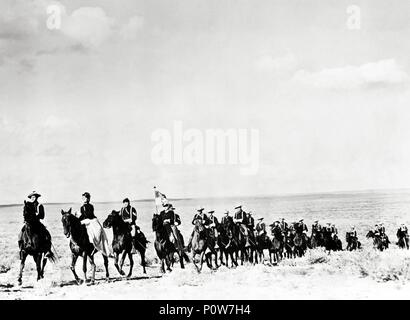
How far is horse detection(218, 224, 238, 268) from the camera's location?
1233cm

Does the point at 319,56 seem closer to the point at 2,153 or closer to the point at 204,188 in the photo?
the point at 204,188

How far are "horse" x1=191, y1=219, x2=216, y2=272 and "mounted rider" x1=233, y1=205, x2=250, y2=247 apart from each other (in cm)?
79

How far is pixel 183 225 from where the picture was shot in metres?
12.4

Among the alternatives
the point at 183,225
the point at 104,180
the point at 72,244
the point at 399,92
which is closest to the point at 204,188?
the point at 183,225

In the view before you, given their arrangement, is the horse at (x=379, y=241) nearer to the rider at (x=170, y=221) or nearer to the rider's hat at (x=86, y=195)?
the rider at (x=170, y=221)

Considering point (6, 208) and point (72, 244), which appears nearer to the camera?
point (72, 244)

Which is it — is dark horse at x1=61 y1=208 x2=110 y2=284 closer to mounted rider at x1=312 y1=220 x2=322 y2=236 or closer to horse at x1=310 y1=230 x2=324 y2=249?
horse at x1=310 y1=230 x2=324 y2=249

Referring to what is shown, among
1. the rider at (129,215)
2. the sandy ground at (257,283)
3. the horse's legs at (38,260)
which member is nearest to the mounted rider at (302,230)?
the sandy ground at (257,283)

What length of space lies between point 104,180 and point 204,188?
2.43m

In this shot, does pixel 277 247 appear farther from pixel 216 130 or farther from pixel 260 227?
pixel 216 130

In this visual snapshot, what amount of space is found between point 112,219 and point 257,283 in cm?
354

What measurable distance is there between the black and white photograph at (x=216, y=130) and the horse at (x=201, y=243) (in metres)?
0.03
